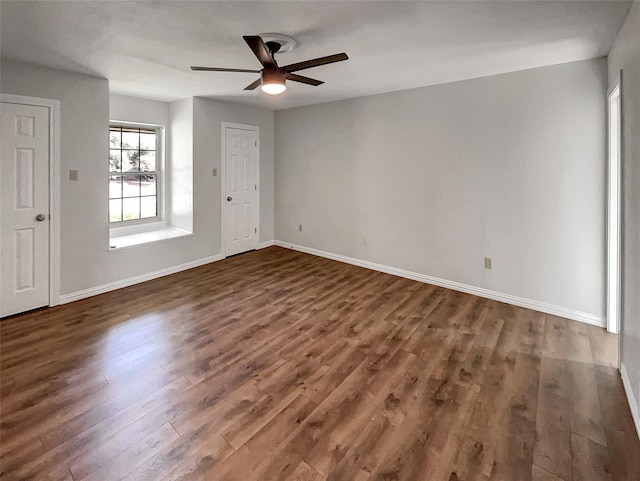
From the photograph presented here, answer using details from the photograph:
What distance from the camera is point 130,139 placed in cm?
516

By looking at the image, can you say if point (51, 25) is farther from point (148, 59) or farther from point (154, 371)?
point (154, 371)

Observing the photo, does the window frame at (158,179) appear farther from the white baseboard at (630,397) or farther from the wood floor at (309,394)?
the white baseboard at (630,397)

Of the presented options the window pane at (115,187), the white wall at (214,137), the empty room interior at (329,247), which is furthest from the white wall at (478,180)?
the window pane at (115,187)

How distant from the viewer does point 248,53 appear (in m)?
3.10

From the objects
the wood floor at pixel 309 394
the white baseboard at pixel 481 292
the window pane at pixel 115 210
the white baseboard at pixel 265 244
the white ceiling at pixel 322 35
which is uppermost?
the white ceiling at pixel 322 35

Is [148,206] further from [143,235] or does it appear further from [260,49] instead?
[260,49]

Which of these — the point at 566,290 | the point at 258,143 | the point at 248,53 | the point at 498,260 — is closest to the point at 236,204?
the point at 258,143

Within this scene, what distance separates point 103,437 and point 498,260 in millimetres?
3914

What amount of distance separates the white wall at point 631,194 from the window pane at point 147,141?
5.56 m

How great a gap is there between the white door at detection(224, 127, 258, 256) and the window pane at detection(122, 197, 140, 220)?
130 cm

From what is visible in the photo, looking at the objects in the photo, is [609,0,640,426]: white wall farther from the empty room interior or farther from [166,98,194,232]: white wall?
[166,98,194,232]: white wall

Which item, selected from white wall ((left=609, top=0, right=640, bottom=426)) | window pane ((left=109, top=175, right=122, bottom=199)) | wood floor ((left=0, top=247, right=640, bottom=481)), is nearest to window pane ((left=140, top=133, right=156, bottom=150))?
window pane ((left=109, top=175, right=122, bottom=199))

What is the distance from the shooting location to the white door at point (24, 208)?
11.0ft

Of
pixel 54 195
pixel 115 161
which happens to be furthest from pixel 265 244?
pixel 54 195
